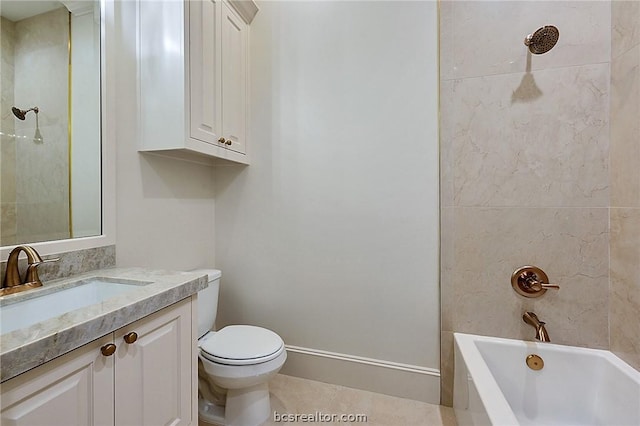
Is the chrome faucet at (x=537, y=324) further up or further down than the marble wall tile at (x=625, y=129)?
further down

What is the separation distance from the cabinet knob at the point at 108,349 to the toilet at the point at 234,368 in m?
0.66

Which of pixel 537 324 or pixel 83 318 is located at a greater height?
pixel 83 318

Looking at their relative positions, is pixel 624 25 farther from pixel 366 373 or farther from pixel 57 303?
Answer: pixel 57 303

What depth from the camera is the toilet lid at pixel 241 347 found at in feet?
4.48

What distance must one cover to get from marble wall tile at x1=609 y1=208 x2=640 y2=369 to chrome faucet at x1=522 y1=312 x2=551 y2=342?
0.91 feet

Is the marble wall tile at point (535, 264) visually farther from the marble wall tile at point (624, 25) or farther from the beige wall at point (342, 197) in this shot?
the marble wall tile at point (624, 25)

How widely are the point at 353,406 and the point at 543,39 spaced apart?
2051mm

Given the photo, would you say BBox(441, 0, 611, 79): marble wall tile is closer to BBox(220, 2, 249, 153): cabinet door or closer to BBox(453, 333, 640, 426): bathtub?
BBox(220, 2, 249, 153): cabinet door

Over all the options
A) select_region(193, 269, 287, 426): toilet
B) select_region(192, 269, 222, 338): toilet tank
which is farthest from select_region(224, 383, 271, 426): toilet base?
select_region(192, 269, 222, 338): toilet tank

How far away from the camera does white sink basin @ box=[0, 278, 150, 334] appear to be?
2.82 ft

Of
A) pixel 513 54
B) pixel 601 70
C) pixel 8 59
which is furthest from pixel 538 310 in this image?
pixel 8 59

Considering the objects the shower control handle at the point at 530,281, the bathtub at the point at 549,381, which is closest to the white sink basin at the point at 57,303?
the bathtub at the point at 549,381

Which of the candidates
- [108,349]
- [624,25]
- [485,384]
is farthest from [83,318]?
[624,25]

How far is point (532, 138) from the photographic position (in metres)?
1.50
